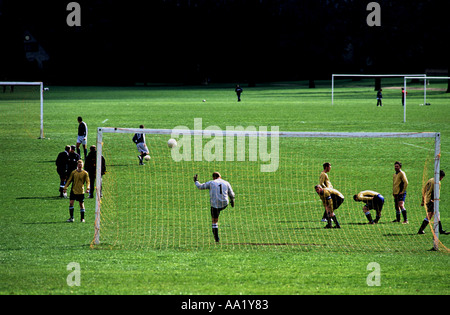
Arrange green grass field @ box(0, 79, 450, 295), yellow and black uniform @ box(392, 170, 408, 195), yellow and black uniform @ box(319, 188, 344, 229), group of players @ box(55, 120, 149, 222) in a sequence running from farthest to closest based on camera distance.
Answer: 1. yellow and black uniform @ box(392, 170, 408, 195)
2. group of players @ box(55, 120, 149, 222)
3. yellow and black uniform @ box(319, 188, 344, 229)
4. green grass field @ box(0, 79, 450, 295)

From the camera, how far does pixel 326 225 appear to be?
1961 cm

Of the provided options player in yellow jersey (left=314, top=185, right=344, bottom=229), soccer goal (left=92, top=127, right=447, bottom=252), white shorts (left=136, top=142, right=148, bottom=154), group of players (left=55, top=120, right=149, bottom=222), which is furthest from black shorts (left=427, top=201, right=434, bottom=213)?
white shorts (left=136, top=142, right=148, bottom=154)

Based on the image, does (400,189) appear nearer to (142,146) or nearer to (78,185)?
(78,185)

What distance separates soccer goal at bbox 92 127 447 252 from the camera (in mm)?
17547

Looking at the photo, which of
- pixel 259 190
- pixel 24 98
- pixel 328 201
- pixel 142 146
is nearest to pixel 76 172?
pixel 328 201

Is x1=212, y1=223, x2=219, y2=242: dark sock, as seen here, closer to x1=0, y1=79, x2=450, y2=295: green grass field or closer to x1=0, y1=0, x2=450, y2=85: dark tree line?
x1=0, y1=79, x2=450, y2=295: green grass field

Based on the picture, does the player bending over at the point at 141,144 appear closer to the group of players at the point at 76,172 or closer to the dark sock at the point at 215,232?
the group of players at the point at 76,172

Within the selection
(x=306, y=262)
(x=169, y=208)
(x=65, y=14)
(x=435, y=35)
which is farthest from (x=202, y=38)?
(x=306, y=262)

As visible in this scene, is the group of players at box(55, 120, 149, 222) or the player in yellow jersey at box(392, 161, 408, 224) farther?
the player in yellow jersey at box(392, 161, 408, 224)

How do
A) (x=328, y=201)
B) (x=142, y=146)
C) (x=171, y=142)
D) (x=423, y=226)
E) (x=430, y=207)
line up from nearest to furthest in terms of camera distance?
(x=430, y=207) < (x=423, y=226) < (x=328, y=201) < (x=142, y=146) < (x=171, y=142)

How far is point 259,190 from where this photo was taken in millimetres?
25703

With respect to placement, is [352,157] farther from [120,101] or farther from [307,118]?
[120,101]

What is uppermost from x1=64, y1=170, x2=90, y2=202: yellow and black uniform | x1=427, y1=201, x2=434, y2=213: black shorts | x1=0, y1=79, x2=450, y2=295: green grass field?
x1=64, y1=170, x2=90, y2=202: yellow and black uniform

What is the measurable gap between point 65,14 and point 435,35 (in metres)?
59.5
